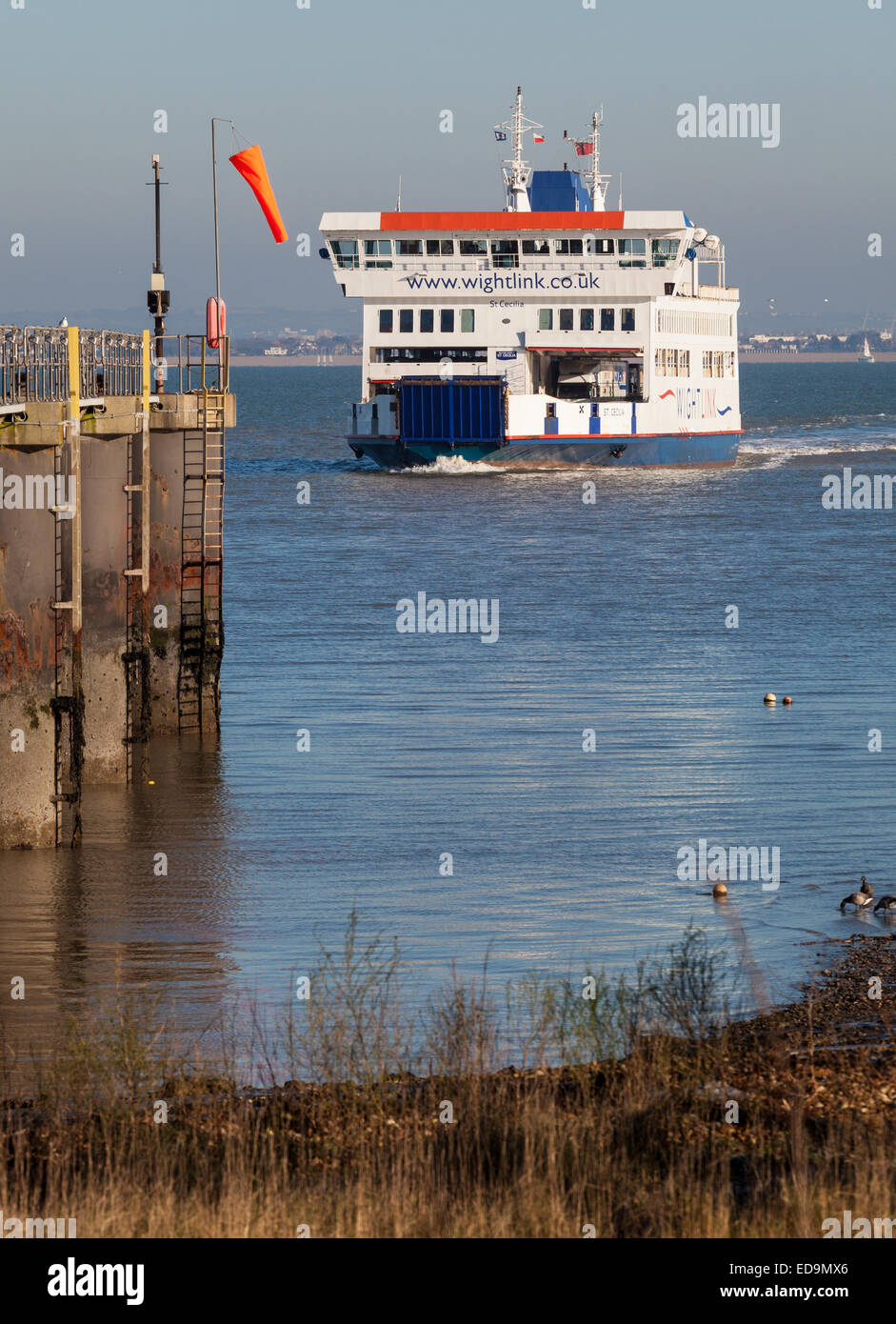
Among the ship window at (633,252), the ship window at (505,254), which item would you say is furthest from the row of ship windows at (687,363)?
the ship window at (505,254)

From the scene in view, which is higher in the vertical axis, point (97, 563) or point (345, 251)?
point (345, 251)

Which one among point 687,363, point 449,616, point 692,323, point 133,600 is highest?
point 692,323

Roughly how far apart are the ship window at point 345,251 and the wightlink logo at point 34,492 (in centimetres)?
4766

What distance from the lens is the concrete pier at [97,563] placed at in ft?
45.5

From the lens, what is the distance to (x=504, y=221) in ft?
194

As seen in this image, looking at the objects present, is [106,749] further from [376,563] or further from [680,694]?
[376,563]

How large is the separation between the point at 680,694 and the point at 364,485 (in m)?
37.9

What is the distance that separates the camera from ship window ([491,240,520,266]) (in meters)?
59.7

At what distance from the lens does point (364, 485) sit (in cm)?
5966

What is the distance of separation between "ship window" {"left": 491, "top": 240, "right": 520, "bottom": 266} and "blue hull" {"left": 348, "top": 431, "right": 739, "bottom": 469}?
6.21m

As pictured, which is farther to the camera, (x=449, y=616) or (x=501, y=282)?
(x=501, y=282)

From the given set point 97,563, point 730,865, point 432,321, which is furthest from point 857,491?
point 730,865

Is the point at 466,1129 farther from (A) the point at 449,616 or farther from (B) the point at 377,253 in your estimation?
(B) the point at 377,253

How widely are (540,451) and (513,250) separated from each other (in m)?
6.93
